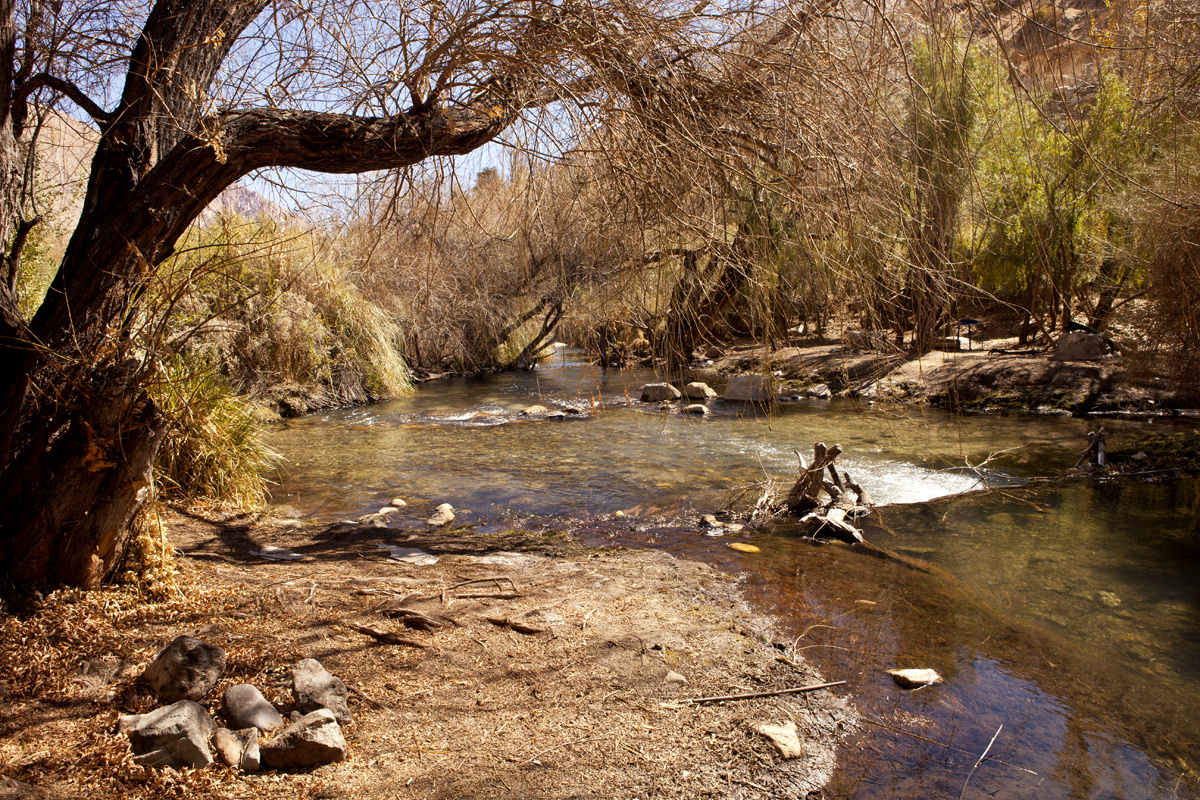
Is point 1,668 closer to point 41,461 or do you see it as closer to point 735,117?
point 41,461

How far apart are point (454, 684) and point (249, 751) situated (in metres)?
0.90

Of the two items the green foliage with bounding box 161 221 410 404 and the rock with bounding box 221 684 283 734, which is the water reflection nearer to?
the rock with bounding box 221 684 283 734

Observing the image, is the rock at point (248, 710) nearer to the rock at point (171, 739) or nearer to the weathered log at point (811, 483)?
the rock at point (171, 739)

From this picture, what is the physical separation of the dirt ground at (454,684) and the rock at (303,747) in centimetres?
5

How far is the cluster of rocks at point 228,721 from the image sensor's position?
7.50 ft

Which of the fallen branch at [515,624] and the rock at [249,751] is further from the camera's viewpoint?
the fallen branch at [515,624]

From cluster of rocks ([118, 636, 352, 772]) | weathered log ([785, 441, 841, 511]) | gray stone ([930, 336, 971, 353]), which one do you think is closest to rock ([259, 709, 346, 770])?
cluster of rocks ([118, 636, 352, 772])

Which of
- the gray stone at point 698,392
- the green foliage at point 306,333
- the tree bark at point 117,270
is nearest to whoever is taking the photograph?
the tree bark at point 117,270

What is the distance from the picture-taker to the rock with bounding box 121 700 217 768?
88.9 inches

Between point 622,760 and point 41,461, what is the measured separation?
2.83 meters

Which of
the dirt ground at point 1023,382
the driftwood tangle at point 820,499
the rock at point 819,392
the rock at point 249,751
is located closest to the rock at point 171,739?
the rock at point 249,751

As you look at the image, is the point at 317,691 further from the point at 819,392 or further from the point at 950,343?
the point at 819,392

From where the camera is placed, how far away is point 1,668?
2.59m

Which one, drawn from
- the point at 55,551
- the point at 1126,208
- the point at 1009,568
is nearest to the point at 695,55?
the point at 55,551
